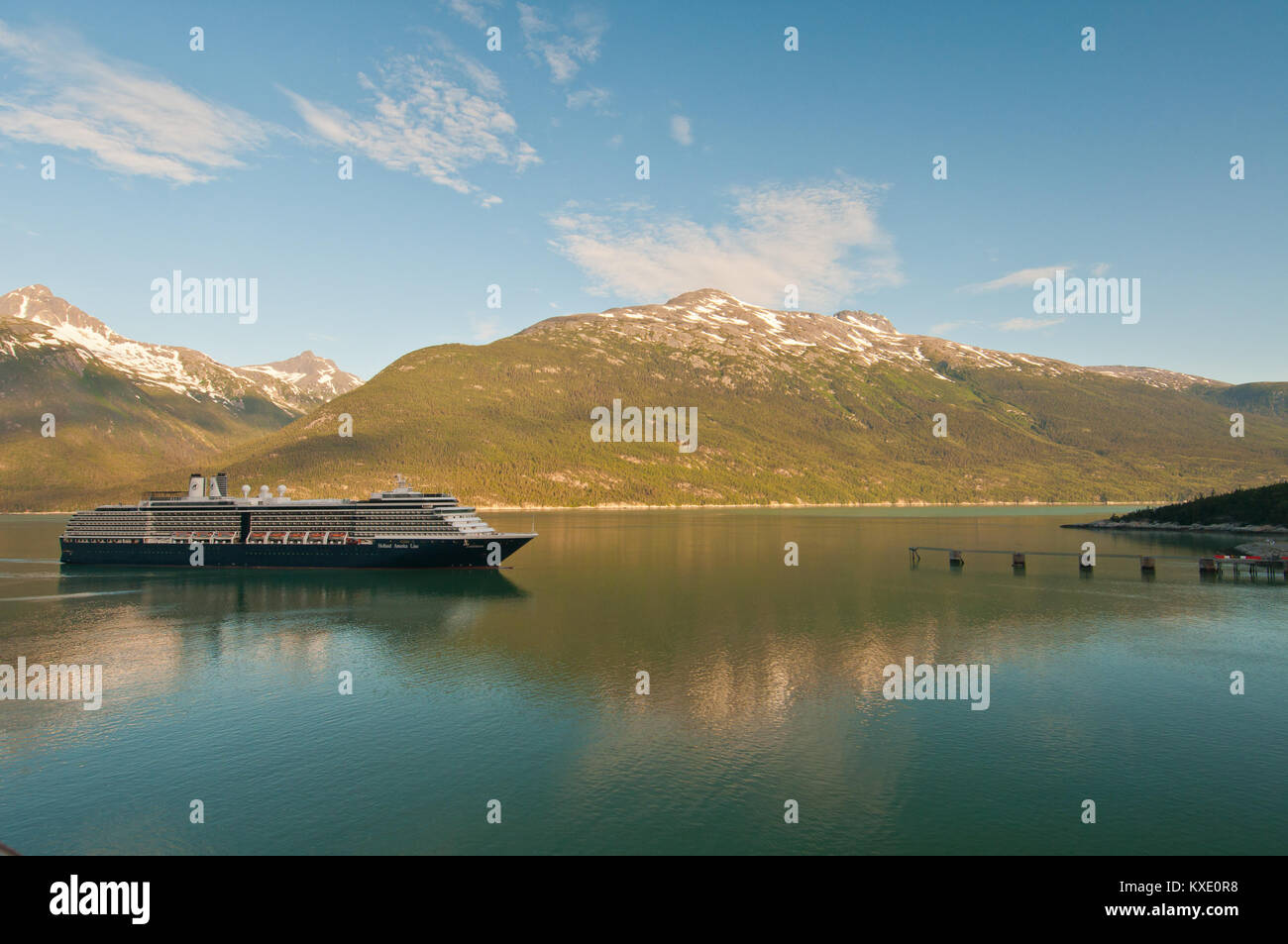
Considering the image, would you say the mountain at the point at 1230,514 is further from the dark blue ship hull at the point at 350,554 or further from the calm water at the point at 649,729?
the dark blue ship hull at the point at 350,554

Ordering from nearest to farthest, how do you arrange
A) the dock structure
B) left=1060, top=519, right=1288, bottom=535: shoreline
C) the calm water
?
the calm water
the dock structure
left=1060, top=519, right=1288, bottom=535: shoreline

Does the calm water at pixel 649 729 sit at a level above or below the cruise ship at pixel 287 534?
below

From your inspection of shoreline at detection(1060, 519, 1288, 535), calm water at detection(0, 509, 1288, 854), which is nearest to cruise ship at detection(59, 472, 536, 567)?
calm water at detection(0, 509, 1288, 854)

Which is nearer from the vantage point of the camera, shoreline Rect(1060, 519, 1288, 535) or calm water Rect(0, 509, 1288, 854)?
calm water Rect(0, 509, 1288, 854)

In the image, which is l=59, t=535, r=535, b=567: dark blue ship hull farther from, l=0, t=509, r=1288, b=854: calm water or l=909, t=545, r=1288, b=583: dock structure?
l=909, t=545, r=1288, b=583: dock structure

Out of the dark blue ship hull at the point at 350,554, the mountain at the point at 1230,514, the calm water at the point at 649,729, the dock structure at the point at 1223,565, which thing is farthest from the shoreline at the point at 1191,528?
the dark blue ship hull at the point at 350,554

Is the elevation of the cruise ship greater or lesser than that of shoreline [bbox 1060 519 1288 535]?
greater

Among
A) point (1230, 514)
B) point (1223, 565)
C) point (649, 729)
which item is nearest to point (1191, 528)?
point (1230, 514)

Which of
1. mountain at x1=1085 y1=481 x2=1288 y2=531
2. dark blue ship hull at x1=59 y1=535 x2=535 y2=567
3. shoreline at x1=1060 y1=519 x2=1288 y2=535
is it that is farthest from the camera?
mountain at x1=1085 y1=481 x2=1288 y2=531
